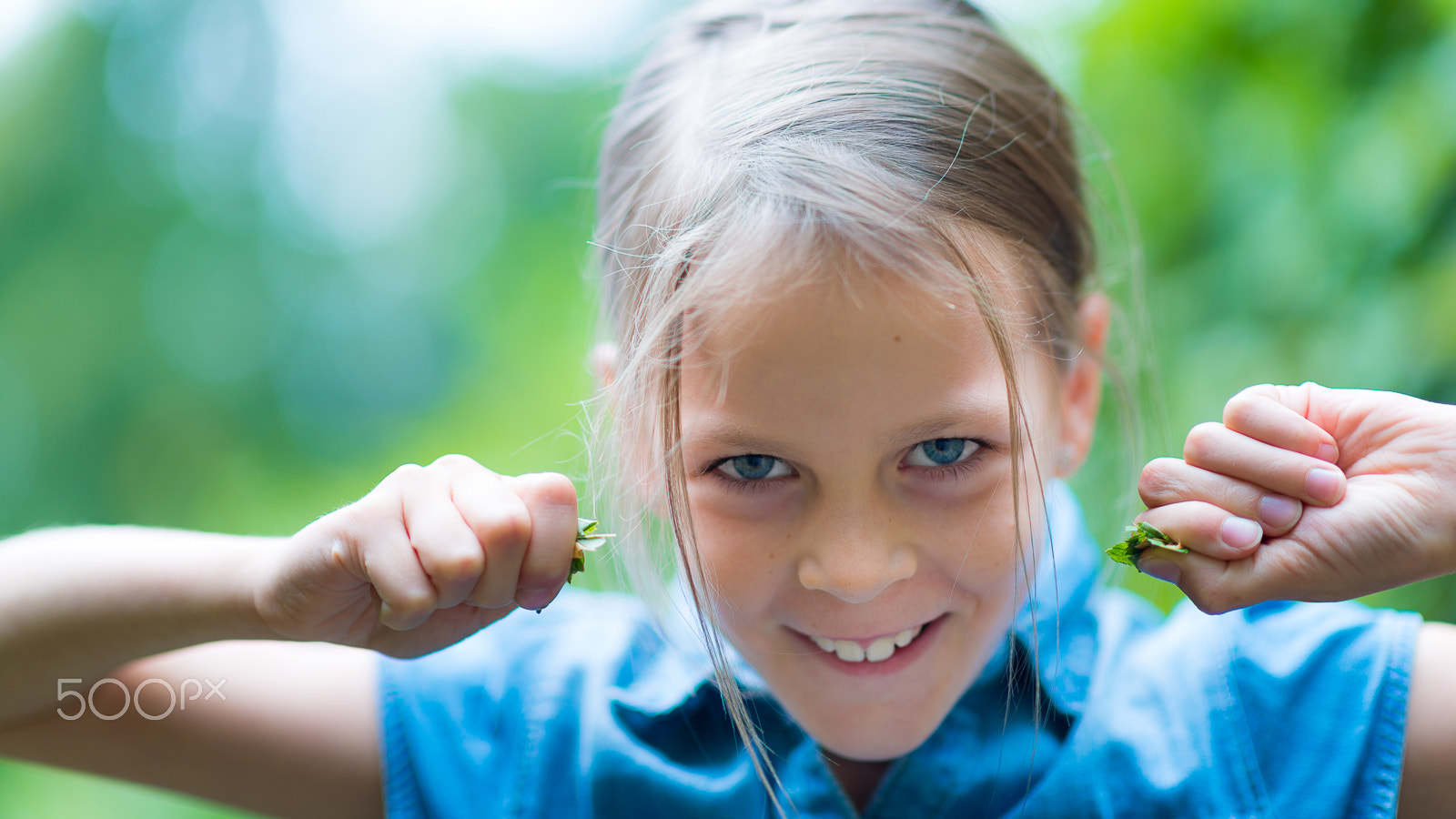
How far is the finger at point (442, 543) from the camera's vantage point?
29.8 inches

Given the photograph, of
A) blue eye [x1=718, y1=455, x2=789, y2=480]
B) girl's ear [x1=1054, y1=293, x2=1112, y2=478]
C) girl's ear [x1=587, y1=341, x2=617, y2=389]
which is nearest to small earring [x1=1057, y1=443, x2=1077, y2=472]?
girl's ear [x1=1054, y1=293, x2=1112, y2=478]

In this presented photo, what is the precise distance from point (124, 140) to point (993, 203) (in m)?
2.25

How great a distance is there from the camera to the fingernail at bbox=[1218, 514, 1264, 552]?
771 mm

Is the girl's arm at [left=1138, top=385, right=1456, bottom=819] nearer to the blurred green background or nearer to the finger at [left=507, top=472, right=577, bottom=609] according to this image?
the finger at [left=507, top=472, right=577, bottom=609]

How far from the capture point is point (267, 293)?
2500mm

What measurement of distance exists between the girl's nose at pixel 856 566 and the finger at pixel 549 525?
0.20 m

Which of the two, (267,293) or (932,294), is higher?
(267,293)

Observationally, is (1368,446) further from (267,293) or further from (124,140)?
(124,140)

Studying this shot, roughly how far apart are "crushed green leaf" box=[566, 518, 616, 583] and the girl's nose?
175mm

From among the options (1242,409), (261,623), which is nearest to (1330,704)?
(1242,409)

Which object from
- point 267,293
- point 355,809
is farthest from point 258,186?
point 355,809

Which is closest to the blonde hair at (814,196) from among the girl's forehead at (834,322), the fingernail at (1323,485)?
the girl's forehead at (834,322)

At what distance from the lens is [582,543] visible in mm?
827

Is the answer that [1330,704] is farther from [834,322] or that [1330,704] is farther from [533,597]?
[533,597]
